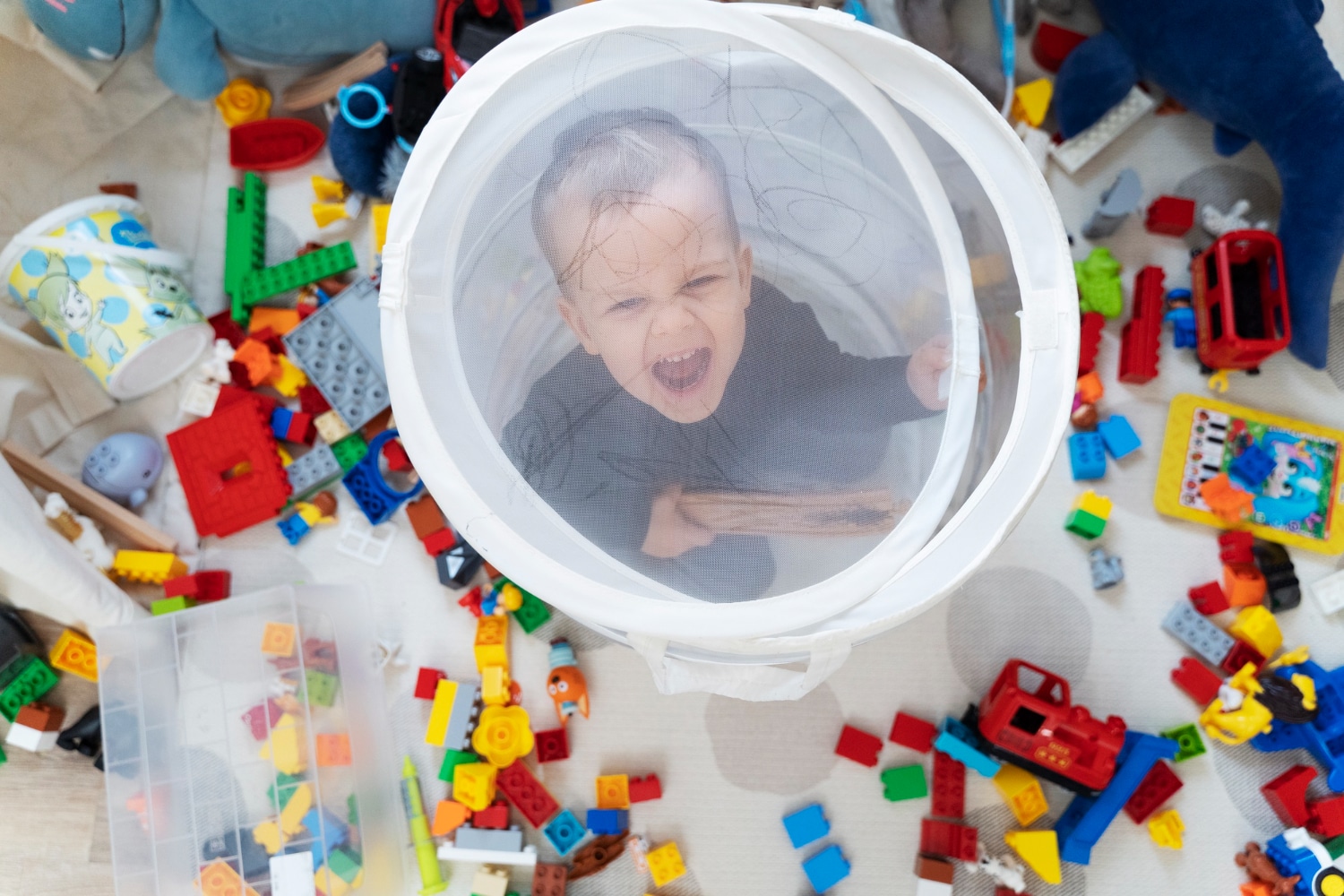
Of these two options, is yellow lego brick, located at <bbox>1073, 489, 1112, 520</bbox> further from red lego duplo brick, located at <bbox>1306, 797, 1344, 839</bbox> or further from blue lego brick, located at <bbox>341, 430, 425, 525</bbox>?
blue lego brick, located at <bbox>341, 430, 425, 525</bbox>

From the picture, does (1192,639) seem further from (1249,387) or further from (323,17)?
(323,17)

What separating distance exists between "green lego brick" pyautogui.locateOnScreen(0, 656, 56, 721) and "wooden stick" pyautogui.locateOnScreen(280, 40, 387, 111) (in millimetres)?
564

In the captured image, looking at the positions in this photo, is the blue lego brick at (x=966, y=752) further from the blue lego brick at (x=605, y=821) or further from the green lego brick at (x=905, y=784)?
the blue lego brick at (x=605, y=821)

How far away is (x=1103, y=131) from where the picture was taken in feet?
2.89

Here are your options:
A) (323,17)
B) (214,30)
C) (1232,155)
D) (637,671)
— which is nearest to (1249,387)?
(1232,155)

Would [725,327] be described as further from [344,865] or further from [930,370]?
[344,865]

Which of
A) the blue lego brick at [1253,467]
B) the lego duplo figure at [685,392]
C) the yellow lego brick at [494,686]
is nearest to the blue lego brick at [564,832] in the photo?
the yellow lego brick at [494,686]

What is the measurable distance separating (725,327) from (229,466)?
51cm

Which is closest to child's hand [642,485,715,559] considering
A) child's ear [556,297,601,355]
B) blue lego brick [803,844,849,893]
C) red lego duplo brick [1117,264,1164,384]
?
child's ear [556,297,601,355]

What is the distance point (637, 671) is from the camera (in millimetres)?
837

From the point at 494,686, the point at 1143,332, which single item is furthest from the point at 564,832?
the point at 1143,332

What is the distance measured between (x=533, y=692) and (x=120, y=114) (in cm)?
68

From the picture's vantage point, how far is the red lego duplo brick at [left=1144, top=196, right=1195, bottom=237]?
0.86m

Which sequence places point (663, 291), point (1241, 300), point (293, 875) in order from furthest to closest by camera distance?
point (1241, 300) → point (293, 875) → point (663, 291)
